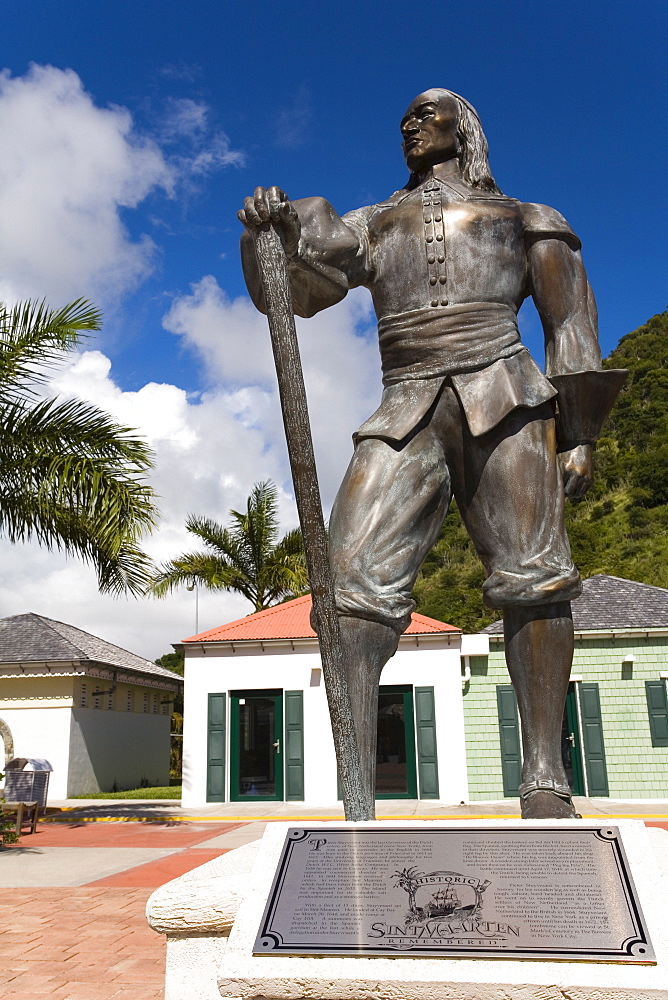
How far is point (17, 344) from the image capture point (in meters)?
9.32

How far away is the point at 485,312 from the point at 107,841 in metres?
8.80

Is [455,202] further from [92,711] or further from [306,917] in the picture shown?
[92,711]

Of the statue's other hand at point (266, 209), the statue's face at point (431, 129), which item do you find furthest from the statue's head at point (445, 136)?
the statue's other hand at point (266, 209)

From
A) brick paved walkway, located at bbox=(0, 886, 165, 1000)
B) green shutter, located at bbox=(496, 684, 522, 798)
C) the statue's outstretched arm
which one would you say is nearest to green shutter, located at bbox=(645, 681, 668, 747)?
green shutter, located at bbox=(496, 684, 522, 798)

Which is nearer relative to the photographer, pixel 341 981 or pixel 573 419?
pixel 341 981

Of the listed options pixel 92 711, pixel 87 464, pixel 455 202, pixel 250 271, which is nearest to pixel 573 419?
pixel 455 202

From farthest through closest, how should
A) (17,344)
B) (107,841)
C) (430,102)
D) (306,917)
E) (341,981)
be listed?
1. (107,841)
2. (17,344)
3. (430,102)
4. (306,917)
5. (341,981)

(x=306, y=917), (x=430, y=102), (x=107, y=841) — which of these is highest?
(x=430, y=102)

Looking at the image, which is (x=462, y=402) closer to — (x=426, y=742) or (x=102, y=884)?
(x=102, y=884)

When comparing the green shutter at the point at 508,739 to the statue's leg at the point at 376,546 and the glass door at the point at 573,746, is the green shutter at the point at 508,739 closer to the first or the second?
the glass door at the point at 573,746

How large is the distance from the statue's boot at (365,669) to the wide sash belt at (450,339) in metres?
0.87

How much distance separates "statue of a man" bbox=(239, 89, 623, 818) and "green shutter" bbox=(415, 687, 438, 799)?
42.4ft

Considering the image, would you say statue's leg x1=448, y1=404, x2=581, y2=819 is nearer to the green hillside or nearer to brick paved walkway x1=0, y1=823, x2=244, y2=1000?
brick paved walkway x1=0, y1=823, x2=244, y2=1000

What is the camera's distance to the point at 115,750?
21.3 meters
